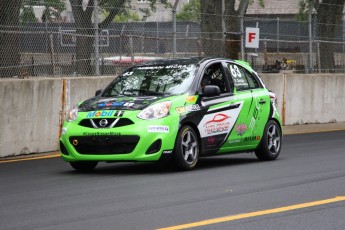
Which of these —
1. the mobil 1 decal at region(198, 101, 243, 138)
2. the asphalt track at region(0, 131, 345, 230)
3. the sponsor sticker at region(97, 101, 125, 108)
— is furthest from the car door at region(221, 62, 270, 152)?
the sponsor sticker at region(97, 101, 125, 108)

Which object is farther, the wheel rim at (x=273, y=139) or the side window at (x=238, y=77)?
the wheel rim at (x=273, y=139)

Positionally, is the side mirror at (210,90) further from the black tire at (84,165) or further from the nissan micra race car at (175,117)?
the black tire at (84,165)

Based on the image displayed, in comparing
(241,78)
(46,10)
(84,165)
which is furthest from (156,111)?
(46,10)

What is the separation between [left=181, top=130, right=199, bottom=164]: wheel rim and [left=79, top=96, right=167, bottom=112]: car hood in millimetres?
617

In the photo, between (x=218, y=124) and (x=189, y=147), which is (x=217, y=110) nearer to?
(x=218, y=124)

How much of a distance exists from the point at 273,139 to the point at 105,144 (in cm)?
331

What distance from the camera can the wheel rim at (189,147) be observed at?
41.4ft

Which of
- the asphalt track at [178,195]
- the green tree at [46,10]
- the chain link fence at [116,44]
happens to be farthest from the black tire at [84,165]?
the green tree at [46,10]

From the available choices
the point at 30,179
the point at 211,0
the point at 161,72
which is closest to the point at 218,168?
the point at 161,72

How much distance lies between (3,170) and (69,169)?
36.2 inches

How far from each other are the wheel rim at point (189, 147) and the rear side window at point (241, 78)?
160 centimetres

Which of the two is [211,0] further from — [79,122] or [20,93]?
[79,122]

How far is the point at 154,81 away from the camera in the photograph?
1341 cm

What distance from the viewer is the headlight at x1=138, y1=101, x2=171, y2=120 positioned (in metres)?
12.3
